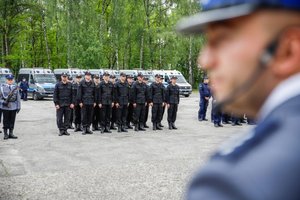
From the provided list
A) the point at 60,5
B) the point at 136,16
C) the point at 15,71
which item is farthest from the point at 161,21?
the point at 15,71

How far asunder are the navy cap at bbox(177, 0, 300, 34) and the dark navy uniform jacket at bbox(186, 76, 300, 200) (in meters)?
0.15

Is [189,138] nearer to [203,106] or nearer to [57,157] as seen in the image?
[57,157]

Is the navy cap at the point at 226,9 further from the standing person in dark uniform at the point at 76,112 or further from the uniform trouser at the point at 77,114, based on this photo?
the uniform trouser at the point at 77,114

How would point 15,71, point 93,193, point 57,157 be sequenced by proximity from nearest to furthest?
point 93,193, point 57,157, point 15,71

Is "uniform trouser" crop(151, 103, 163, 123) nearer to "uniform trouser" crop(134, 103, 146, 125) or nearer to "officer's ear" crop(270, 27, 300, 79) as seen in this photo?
"uniform trouser" crop(134, 103, 146, 125)

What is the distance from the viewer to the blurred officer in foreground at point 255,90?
709 mm

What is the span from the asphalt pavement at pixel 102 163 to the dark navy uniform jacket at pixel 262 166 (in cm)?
544

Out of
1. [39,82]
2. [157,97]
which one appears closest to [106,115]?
[157,97]

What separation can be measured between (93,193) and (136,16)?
3559 cm

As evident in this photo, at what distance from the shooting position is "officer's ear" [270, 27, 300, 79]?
82 cm

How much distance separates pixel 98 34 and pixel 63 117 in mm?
27449

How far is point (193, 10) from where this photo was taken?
37.8 m

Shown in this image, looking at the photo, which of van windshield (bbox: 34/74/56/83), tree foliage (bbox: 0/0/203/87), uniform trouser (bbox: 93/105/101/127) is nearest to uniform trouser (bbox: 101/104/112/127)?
uniform trouser (bbox: 93/105/101/127)

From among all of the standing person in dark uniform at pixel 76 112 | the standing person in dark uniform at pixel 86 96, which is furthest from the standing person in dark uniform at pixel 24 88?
the standing person in dark uniform at pixel 86 96
